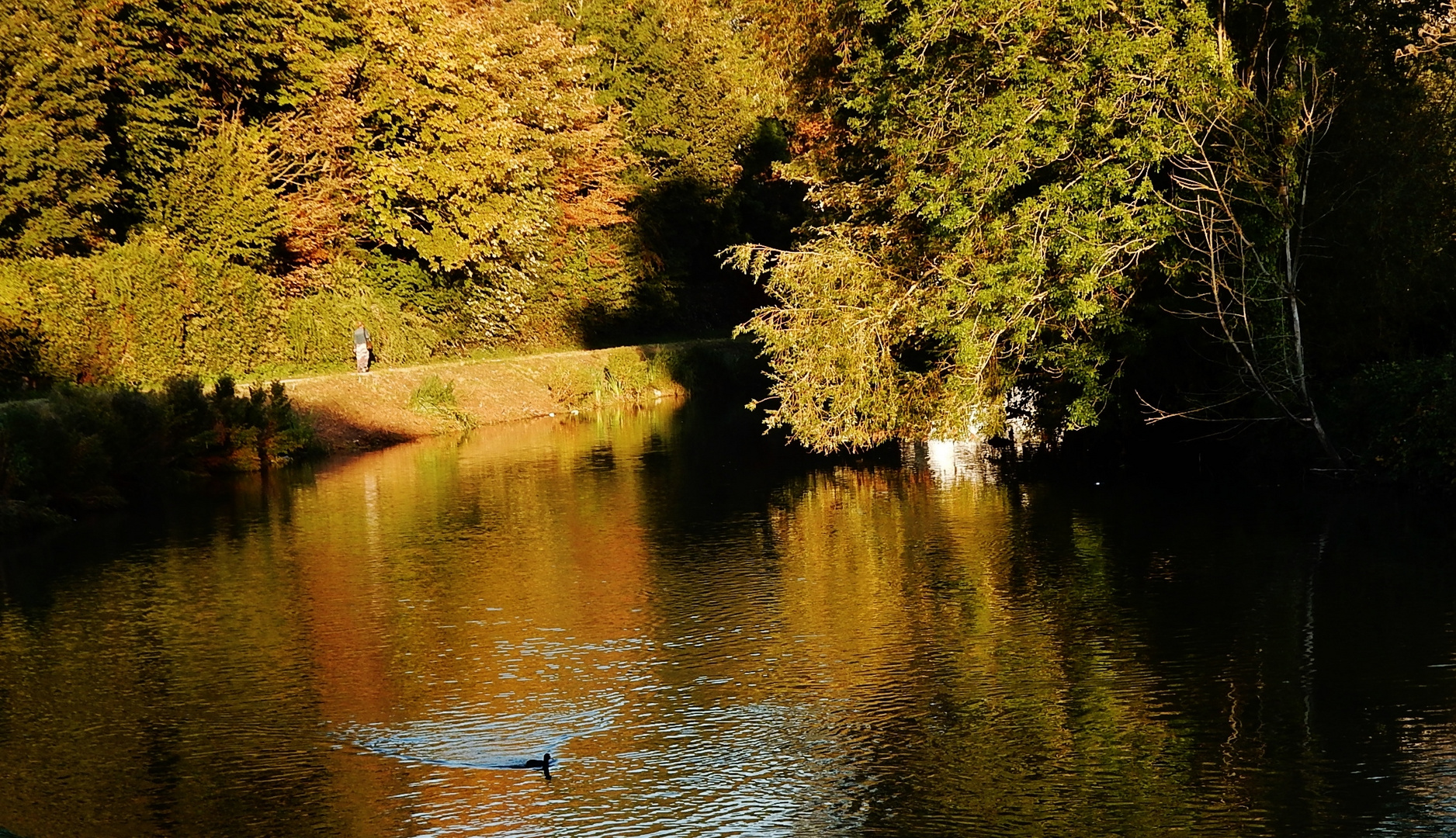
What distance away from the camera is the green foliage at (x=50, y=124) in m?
30.8

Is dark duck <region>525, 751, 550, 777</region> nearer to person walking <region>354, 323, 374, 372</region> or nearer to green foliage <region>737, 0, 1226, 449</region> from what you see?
green foliage <region>737, 0, 1226, 449</region>

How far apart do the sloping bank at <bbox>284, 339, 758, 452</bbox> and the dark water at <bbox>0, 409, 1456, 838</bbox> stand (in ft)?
37.4

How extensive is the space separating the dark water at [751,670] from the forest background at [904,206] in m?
2.30

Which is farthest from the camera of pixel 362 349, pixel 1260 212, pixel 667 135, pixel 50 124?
pixel 667 135

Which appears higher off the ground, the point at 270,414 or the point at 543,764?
the point at 270,414

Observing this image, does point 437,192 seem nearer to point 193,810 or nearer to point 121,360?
point 121,360

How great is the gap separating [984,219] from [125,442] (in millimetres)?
14549

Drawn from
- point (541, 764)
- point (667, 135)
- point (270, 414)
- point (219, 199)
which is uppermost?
point (667, 135)

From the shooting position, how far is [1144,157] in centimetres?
2070

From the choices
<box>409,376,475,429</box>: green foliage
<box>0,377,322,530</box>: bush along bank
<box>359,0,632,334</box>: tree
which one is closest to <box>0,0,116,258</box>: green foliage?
<box>0,377,322,530</box>: bush along bank

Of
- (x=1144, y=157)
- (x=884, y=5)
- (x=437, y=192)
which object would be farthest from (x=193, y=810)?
(x=437, y=192)

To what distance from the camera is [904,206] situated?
2300 centimetres

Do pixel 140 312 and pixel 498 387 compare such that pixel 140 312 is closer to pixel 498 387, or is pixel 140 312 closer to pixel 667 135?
pixel 498 387

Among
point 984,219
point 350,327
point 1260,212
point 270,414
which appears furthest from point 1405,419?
point 350,327
